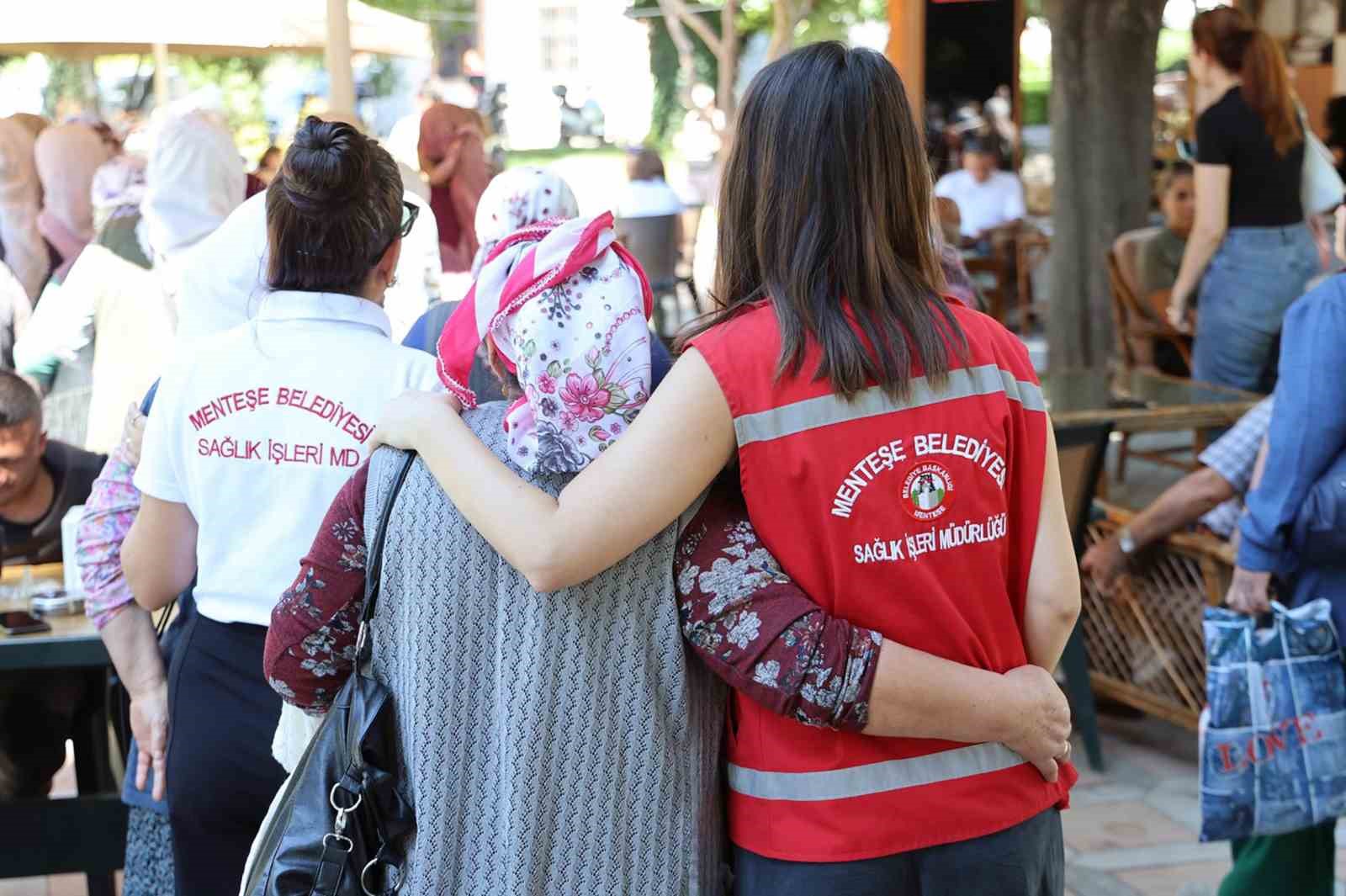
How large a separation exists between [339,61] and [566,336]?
3.28 m

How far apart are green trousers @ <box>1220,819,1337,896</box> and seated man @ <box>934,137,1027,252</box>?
9477mm

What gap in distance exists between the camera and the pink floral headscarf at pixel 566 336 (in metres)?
1.54

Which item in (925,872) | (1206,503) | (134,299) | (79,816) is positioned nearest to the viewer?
(925,872)

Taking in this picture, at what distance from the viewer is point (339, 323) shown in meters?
2.12

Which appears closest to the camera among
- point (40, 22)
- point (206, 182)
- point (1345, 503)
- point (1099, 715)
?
point (1345, 503)

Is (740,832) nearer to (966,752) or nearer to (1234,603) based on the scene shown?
(966,752)

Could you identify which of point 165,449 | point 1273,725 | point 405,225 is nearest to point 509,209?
point 405,225

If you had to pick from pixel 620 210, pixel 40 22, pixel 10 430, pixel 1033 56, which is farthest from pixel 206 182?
pixel 1033 56

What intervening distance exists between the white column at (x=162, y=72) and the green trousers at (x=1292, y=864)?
28.4 feet

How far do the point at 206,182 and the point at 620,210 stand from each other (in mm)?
6643

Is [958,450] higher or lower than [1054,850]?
higher

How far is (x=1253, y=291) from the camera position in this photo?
586 centimetres

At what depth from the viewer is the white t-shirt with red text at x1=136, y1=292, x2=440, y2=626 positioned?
2.07 meters

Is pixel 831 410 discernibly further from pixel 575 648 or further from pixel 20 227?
pixel 20 227
